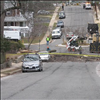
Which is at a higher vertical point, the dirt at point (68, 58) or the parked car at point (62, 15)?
the parked car at point (62, 15)

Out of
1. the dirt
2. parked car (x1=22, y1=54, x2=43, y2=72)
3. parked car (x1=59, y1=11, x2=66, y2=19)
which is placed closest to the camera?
parked car (x1=22, y1=54, x2=43, y2=72)

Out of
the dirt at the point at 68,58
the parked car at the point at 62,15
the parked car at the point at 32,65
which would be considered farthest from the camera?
the dirt at the point at 68,58

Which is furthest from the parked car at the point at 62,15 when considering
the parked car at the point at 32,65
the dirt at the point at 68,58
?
the parked car at the point at 32,65

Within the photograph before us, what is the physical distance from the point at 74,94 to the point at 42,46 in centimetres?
3202

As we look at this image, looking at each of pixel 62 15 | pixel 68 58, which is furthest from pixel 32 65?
pixel 68 58

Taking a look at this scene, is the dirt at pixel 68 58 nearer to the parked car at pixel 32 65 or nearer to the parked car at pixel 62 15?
the parked car at pixel 62 15

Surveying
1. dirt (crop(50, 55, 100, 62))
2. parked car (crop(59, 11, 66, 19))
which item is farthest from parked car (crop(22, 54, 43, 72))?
parked car (crop(59, 11, 66, 19))

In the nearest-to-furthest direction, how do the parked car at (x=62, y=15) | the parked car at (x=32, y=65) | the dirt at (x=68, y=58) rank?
1. the parked car at (x=32, y=65)
2. the parked car at (x=62, y=15)
3. the dirt at (x=68, y=58)

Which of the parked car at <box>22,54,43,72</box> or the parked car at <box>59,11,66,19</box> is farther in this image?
the parked car at <box>59,11,66,19</box>

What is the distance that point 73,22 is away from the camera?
30.4 m

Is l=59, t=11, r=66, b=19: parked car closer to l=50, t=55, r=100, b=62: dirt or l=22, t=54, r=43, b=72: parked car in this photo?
l=50, t=55, r=100, b=62: dirt

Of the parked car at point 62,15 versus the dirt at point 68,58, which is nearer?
the parked car at point 62,15

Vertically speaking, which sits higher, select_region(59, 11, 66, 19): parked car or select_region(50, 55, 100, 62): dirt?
select_region(59, 11, 66, 19): parked car

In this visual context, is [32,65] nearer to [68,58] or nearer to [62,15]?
[62,15]
